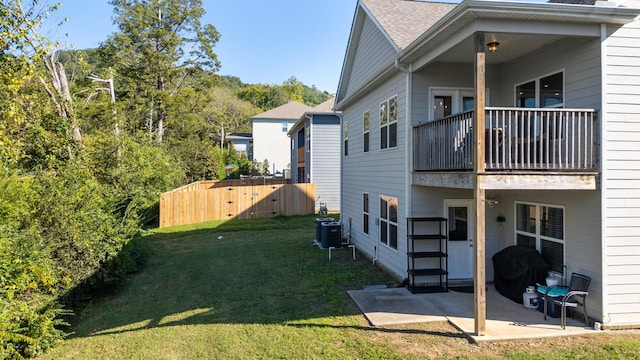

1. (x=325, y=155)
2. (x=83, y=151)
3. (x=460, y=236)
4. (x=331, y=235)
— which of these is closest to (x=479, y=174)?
(x=460, y=236)

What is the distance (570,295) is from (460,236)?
2844mm

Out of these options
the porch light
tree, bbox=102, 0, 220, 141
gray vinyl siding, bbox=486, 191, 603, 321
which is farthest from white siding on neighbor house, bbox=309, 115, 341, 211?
the porch light

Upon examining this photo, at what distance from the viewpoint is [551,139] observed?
20.8 ft

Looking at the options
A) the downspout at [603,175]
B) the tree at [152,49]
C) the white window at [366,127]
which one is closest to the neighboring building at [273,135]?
the tree at [152,49]

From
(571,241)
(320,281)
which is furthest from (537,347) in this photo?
(320,281)

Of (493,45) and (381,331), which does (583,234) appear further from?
(381,331)

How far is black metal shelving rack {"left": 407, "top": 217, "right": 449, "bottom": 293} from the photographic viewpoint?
8352 millimetres

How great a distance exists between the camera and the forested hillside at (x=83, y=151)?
704cm

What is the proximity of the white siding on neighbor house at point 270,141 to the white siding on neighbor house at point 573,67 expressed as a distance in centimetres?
3350

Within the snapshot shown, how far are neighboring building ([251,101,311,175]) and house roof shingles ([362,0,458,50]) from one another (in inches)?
1120

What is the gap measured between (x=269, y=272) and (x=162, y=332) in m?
3.97

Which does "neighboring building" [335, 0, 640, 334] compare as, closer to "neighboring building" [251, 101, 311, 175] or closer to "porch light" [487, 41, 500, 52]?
"porch light" [487, 41, 500, 52]

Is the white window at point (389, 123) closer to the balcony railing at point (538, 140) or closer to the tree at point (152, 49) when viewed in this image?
the balcony railing at point (538, 140)

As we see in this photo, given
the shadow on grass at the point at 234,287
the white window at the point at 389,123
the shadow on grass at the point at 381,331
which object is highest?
the white window at the point at 389,123
